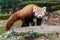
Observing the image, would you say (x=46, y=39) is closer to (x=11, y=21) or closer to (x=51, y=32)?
(x=51, y=32)

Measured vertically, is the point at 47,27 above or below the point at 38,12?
below

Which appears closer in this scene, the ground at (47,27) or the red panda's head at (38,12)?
the ground at (47,27)

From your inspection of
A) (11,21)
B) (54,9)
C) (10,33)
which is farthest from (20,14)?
(54,9)

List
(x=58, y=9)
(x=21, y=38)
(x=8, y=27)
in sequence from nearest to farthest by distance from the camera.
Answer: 1. (x=21, y=38)
2. (x=8, y=27)
3. (x=58, y=9)

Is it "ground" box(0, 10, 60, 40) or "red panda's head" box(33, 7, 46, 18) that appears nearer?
"ground" box(0, 10, 60, 40)

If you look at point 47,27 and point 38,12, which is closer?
point 47,27

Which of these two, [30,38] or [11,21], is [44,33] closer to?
[30,38]

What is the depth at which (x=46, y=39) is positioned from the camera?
6.73 meters

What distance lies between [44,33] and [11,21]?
6.59ft

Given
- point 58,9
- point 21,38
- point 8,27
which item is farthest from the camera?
point 58,9

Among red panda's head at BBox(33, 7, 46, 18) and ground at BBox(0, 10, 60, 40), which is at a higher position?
red panda's head at BBox(33, 7, 46, 18)

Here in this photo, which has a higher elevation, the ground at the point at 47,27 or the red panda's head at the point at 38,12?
the red panda's head at the point at 38,12

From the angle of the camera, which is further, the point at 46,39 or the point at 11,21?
the point at 11,21

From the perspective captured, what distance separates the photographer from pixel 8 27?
27.9ft
